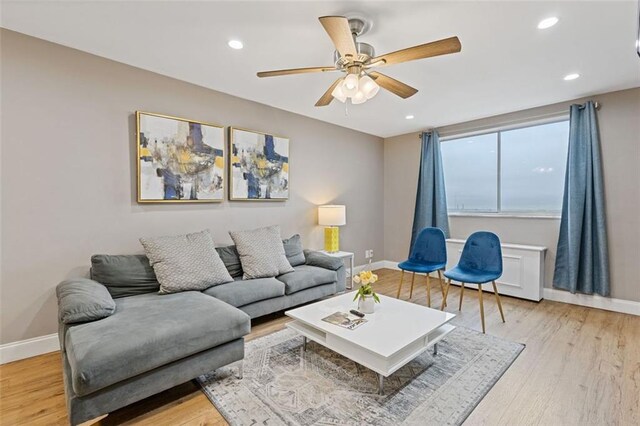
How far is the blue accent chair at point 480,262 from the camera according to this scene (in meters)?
3.11

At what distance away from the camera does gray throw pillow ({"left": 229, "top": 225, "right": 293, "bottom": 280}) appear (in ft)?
10.3

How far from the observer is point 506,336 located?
9.17 ft

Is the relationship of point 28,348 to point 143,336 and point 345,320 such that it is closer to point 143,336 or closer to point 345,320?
point 143,336

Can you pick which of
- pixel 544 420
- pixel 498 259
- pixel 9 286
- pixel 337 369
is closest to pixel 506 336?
pixel 498 259

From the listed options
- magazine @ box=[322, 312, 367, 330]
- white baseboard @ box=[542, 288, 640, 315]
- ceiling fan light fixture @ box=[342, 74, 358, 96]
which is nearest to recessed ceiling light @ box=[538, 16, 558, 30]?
ceiling fan light fixture @ box=[342, 74, 358, 96]

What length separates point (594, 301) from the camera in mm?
3555

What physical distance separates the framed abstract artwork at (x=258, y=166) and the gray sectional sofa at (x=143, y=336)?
1241 mm

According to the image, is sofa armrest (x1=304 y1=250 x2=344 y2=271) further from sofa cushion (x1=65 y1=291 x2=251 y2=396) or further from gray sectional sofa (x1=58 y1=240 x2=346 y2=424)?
sofa cushion (x1=65 y1=291 x2=251 y2=396)

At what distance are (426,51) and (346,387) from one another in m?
2.25

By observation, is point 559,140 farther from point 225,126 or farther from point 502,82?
point 225,126

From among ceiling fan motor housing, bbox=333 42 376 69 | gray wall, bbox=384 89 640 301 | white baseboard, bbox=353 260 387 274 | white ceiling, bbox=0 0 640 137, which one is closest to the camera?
white ceiling, bbox=0 0 640 137

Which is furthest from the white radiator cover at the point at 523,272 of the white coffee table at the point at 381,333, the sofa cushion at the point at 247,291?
the sofa cushion at the point at 247,291

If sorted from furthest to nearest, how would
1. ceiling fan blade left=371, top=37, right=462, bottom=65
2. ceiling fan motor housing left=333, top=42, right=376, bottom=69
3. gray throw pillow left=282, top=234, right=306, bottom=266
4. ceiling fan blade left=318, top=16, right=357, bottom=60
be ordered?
gray throw pillow left=282, top=234, right=306, bottom=266 < ceiling fan motor housing left=333, top=42, right=376, bottom=69 < ceiling fan blade left=371, top=37, right=462, bottom=65 < ceiling fan blade left=318, top=16, right=357, bottom=60

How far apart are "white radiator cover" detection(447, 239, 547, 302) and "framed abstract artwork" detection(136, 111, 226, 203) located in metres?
3.84
